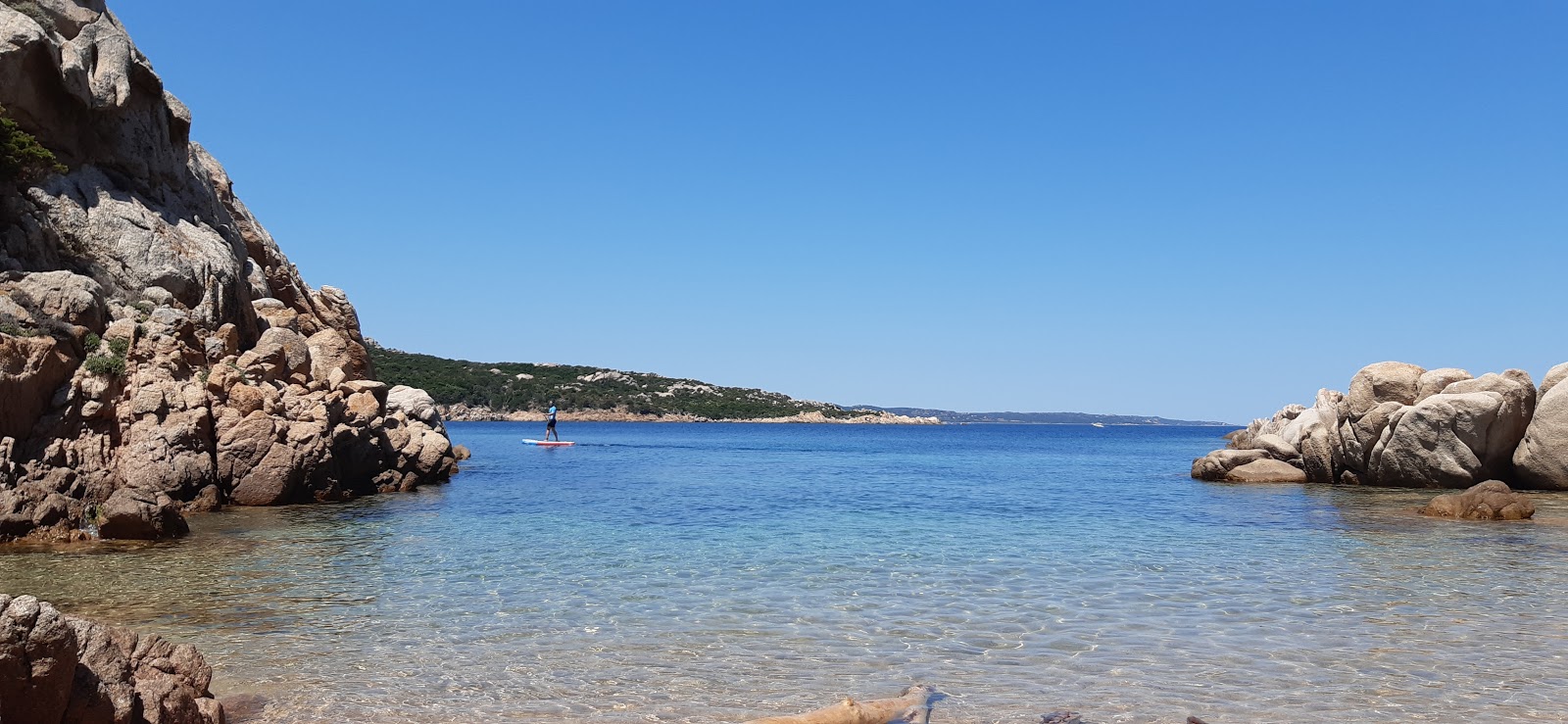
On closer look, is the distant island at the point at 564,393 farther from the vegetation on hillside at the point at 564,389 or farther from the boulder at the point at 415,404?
the boulder at the point at 415,404

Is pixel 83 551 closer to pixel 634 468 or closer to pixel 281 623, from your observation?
pixel 281 623

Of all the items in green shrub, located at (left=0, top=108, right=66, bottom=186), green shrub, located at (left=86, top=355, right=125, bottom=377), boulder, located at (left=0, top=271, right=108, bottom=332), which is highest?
green shrub, located at (left=0, top=108, right=66, bottom=186)

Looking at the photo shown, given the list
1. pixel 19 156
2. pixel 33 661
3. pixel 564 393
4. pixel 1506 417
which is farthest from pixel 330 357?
pixel 564 393

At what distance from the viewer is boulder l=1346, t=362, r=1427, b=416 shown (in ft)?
112

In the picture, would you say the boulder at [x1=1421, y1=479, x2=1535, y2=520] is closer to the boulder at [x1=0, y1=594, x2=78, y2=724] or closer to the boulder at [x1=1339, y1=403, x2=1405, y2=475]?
the boulder at [x1=1339, y1=403, x2=1405, y2=475]

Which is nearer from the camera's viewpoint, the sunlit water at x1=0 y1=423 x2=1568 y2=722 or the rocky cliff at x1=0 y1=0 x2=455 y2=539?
the sunlit water at x1=0 y1=423 x2=1568 y2=722

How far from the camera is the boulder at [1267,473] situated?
37844mm

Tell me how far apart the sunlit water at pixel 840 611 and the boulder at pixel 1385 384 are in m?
11.0

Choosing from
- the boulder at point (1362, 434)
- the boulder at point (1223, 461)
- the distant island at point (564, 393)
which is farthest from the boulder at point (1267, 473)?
the distant island at point (564, 393)

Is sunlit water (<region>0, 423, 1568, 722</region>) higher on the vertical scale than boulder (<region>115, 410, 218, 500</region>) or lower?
lower

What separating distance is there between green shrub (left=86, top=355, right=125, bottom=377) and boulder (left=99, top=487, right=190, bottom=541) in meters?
3.47

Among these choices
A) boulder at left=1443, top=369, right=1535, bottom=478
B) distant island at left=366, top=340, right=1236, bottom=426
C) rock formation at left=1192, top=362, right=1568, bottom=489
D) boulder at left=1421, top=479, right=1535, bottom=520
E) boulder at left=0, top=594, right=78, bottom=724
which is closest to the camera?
boulder at left=0, top=594, right=78, bottom=724

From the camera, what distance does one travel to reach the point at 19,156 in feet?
75.0

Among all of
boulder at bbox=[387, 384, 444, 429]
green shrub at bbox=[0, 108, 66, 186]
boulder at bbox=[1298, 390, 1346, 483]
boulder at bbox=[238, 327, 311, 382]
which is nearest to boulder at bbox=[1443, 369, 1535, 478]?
boulder at bbox=[1298, 390, 1346, 483]
